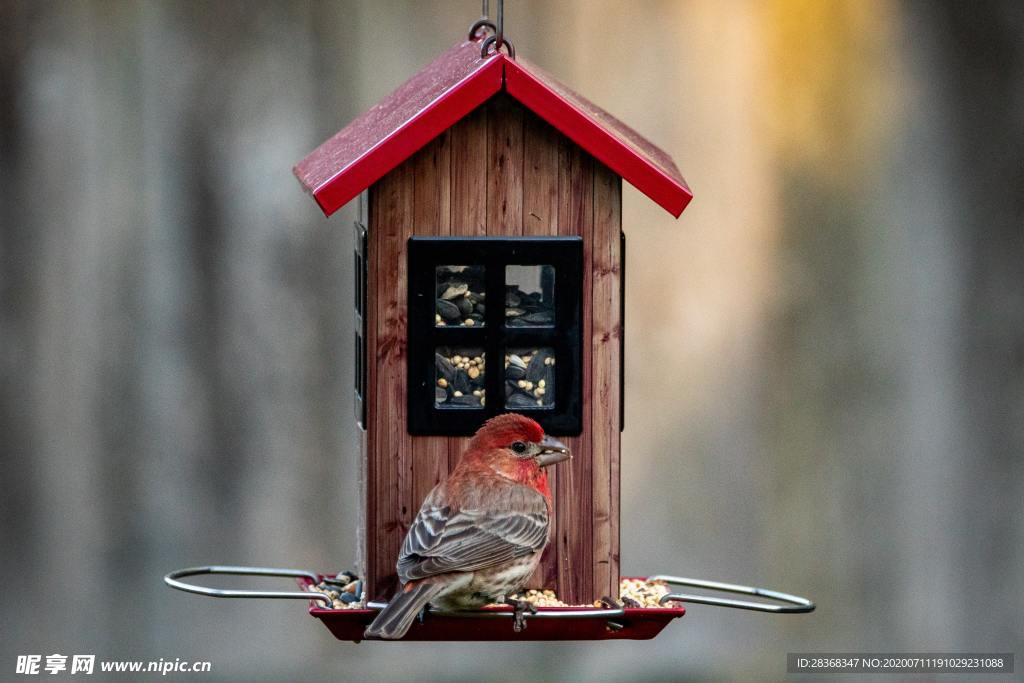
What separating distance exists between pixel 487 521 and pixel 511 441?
0.81 feet

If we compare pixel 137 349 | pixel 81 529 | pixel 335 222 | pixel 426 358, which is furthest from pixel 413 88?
pixel 81 529

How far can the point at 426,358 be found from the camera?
5.28 meters

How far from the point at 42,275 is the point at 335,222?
1.34 metres

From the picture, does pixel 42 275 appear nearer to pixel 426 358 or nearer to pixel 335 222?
pixel 335 222

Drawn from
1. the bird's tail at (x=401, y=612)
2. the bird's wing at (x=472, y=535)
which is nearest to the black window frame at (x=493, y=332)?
the bird's wing at (x=472, y=535)

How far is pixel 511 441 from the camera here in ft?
16.9

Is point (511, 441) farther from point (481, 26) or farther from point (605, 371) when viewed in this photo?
point (481, 26)

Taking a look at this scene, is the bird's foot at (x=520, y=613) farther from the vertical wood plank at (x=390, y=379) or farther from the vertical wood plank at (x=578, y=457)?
the vertical wood plank at (x=390, y=379)

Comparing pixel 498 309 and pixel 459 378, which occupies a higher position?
pixel 498 309

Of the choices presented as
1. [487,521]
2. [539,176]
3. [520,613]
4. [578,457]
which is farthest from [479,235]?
[520,613]

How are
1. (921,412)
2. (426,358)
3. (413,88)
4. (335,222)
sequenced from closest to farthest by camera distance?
(426,358) → (413,88) → (335,222) → (921,412)

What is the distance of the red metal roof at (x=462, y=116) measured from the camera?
5.04 metres

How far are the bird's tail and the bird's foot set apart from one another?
232 millimetres

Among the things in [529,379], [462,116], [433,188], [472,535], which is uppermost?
[462,116]
